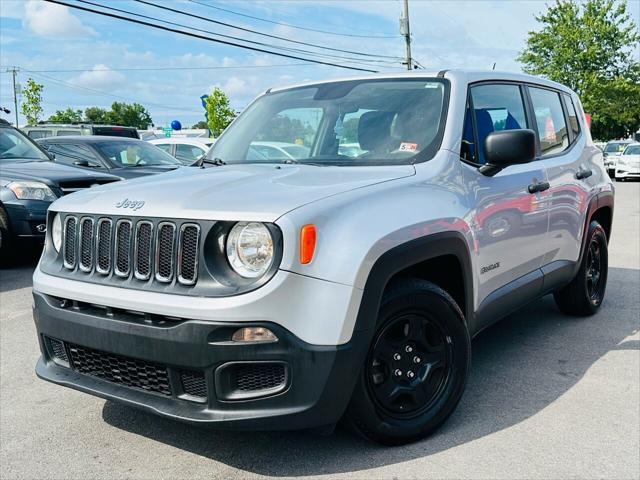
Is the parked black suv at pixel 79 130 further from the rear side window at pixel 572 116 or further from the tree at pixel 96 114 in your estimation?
the tree at pixel 96 114

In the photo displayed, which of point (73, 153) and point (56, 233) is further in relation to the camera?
point (73, 153)

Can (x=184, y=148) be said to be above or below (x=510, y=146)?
below

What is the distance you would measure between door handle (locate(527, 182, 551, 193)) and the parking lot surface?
111cm

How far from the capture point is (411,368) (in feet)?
10.6

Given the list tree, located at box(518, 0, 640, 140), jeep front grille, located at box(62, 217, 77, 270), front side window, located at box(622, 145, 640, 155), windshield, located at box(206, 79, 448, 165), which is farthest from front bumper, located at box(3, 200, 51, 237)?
tree, located at box(518, 0, 640, 140)

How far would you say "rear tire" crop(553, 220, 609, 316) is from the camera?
5.34 meters

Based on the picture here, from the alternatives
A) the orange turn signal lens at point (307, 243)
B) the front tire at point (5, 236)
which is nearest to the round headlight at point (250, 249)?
the orange turn signal lens at point (307, 243)

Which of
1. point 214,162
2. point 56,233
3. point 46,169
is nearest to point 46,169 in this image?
point 46,169

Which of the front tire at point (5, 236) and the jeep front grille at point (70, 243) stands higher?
the jeep front grille at point (70, 243)

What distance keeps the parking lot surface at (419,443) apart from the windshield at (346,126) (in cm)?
141

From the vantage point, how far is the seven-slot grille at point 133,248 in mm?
2775

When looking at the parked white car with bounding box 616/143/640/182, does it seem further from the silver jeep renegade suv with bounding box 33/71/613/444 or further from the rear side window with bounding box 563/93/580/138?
the silver jeep renegade suv with bounding box 33/71/613/444

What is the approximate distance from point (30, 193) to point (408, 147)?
18.1 feet

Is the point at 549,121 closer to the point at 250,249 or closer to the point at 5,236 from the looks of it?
the point at 250,249
